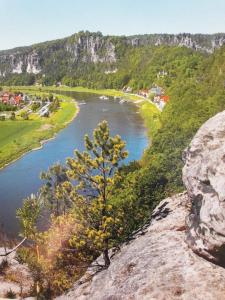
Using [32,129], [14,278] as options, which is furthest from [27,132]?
[14,278]

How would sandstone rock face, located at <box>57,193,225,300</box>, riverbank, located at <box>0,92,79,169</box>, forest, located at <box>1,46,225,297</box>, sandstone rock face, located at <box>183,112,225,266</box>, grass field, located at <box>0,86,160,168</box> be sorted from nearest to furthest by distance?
sandstone rock face, located at <box>183,112,225,266</box> → sandstone rock face, located at <box>57,193,225,300</box> → forest, located at <box>1,46,225,297</box> → riverbank, located at <box>0,92,79,169</box> → grass field, located at <box>0,86,160,168</box>

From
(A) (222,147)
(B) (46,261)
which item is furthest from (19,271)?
(A) (222,147)

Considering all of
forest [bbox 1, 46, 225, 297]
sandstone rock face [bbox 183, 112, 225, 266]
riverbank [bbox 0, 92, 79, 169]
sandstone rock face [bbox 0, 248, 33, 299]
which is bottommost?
riverbank [bbox 0, 92, 79, 169]

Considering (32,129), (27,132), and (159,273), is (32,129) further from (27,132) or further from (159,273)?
(159,273)

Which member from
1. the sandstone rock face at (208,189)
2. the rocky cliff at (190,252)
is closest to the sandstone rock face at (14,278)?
the rocky cliff at (190,252)

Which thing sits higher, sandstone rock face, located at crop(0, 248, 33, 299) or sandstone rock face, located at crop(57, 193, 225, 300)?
sandstone rock face, located at crop(57, 193, 225, 300)

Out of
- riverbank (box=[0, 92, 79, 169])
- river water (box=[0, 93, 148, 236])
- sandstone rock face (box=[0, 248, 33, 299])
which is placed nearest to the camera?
sandstone rock face (box=[0, 248, 33, 299])

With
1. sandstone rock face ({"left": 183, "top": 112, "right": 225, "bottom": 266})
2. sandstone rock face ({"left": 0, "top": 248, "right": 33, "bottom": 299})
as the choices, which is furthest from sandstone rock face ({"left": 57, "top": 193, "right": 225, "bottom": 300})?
sandstone rock face ({"left": 0, "top": 248, "right": 33, "bottom": 299})

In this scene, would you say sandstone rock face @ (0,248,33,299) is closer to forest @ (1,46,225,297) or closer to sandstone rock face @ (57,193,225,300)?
forest @ (1,46,225,297)
